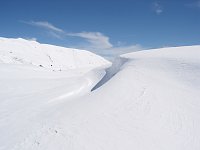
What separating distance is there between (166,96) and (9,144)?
635 cm

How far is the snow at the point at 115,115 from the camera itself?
6.83 metres

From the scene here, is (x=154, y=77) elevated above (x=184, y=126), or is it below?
above

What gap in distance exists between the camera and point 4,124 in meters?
8.70

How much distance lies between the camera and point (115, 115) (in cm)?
835

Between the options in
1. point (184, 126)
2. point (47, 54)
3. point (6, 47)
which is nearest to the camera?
point (184, 126)

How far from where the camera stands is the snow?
6.83 metres

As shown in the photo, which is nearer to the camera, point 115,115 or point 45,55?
point 115,115

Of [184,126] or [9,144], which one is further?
[184,126]

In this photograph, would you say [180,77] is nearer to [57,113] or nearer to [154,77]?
[154,77]

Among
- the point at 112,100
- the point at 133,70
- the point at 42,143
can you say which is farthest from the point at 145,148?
the point at 133,70

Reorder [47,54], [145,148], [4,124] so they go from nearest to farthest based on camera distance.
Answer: [145,148] < [4,124] < [47,54]

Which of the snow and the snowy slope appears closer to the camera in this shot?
the snow

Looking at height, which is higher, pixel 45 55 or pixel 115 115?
pixel 115 115

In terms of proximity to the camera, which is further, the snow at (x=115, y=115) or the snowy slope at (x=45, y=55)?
the snowy slope at (x=45, y=55)
